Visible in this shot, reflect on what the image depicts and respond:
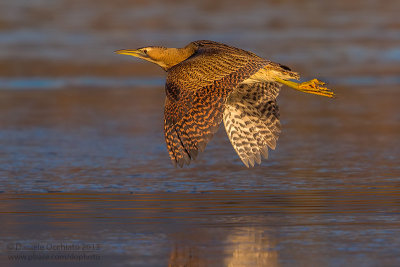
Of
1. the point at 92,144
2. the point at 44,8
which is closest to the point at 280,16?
the point at 44,8

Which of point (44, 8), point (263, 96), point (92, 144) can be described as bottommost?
point (44, 8)

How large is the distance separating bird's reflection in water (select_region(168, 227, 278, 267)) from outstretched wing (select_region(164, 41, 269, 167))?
0.84m

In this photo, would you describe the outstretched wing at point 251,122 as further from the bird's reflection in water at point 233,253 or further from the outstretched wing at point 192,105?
the bird's reflection in water at point 233,253

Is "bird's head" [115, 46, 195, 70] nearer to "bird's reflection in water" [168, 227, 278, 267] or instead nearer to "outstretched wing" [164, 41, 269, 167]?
"outstretched wing" [164, 41, 269, 167]

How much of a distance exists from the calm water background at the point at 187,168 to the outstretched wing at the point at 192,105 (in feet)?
1.54

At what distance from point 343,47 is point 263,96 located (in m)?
8.34

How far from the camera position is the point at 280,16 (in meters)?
19.9

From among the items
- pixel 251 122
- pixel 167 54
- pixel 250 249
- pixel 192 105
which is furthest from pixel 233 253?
pixel 167 54

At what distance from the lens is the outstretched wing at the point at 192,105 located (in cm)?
697

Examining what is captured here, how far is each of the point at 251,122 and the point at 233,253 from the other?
2515 mm

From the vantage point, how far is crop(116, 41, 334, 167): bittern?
276 inches

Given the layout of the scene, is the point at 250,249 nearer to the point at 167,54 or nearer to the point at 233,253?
the point at 233,253

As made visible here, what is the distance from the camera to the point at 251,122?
27.3ft

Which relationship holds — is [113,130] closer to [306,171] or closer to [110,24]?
[306,171]
